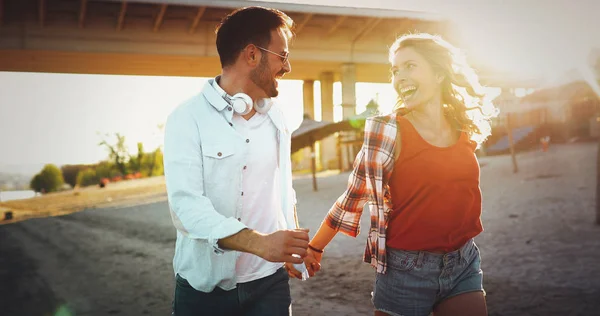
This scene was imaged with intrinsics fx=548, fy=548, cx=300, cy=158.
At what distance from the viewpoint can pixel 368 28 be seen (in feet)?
60.0

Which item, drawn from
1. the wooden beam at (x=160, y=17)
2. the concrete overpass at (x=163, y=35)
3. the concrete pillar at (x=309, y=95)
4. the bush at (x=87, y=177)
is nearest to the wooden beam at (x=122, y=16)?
the concrete overpass at (x=163, y=35)

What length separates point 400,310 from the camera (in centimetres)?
246

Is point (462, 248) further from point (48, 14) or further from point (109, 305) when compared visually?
point (48, 14)

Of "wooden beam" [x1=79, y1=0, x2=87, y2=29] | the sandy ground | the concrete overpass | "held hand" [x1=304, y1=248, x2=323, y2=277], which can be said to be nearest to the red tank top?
"held hand" [x1=304, y1=248, x2=323, y2=277]

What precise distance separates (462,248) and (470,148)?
509 millimetres

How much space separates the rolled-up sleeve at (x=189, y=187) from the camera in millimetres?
2037

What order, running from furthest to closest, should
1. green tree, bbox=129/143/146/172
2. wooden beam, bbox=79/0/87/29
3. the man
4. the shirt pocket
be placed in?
green tree, bbox=129/143/146/172 < wooden beam, bbox=79/0/87/29 < the shirt pocket < the man

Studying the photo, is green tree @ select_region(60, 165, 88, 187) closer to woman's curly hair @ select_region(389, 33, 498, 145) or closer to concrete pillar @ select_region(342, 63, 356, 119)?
concrete pillar @ select_region(342, 63, 356, 119)

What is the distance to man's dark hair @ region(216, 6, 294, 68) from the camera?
2486mm

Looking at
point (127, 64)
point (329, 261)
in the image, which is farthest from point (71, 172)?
point (329, 261)

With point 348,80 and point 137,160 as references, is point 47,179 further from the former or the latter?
point 348,80

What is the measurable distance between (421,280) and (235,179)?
944mm

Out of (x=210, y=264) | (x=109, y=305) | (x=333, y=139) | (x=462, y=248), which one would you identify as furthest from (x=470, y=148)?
(x=333, y=139)

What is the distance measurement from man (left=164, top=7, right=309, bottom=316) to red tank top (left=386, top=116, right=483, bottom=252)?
0.51m
